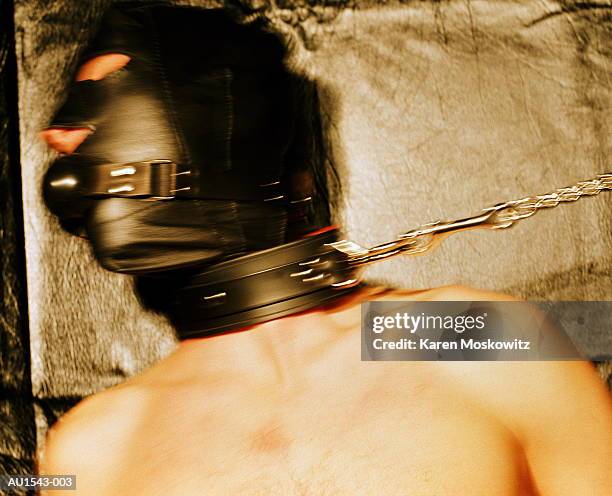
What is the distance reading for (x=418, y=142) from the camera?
0.88 m

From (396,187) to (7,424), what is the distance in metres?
0.58

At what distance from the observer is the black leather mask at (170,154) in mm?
708

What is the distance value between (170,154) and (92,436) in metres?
0.35

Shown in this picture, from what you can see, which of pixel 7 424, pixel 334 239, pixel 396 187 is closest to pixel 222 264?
pixel 334 239

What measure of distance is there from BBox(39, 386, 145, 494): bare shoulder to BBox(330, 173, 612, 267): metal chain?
13.4 inches

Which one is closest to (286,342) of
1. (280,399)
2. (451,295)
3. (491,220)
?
(280,399)

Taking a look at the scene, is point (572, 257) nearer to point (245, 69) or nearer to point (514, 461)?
point (514, 461)

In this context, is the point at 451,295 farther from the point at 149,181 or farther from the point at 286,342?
the point at 149,181

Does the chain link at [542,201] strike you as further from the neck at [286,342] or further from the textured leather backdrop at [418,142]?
the neck at [286,342]

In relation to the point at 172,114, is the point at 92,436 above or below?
below

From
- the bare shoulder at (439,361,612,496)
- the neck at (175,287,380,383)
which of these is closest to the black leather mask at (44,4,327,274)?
the neck at (175,287,380,383)

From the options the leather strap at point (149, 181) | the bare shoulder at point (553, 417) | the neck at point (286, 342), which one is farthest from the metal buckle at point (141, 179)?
the bare shoulder at point (553, 417)

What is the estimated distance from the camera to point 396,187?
876 mm

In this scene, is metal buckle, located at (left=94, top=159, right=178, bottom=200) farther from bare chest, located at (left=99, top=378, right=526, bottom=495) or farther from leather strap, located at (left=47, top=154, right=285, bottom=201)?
bare chest, located at (left=99, top=378, right=526, bottom=495)
